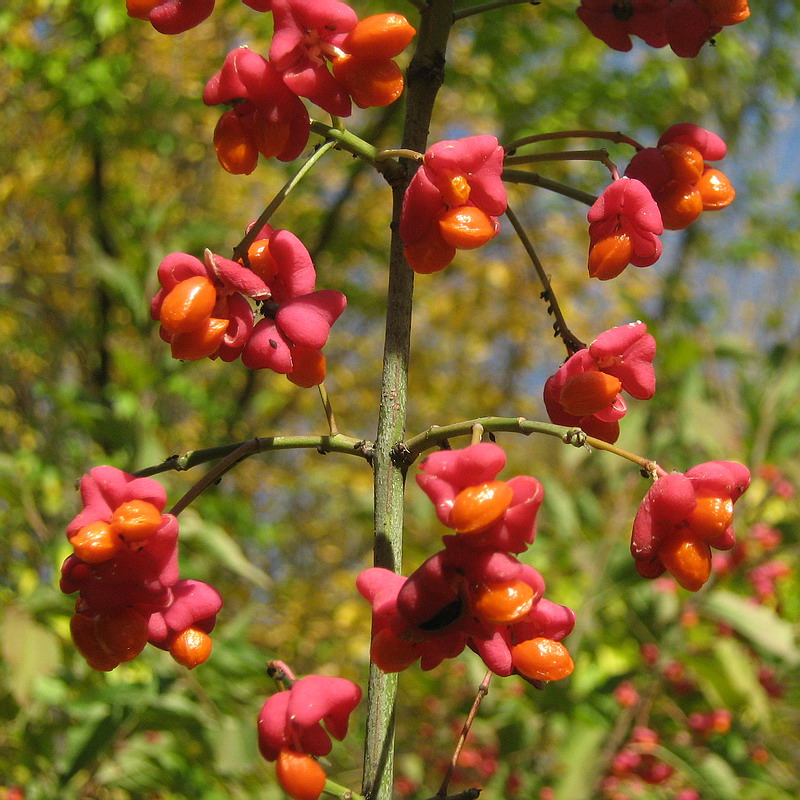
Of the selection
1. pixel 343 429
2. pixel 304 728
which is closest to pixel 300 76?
pixel 304 728

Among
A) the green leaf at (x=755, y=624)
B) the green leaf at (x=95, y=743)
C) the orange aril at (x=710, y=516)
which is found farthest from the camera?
the green leaf at (x=755, y=624)

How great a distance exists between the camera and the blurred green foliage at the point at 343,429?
2.39 m

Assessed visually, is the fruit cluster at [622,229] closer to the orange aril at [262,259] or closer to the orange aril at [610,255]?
the orange aril at [610,255]

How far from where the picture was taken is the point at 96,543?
2.72ft

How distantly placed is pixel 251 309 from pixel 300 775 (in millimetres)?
448

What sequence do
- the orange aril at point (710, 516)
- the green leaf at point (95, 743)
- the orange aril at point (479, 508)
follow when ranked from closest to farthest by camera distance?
the orange aril at point (479, 508)
the orange aril at point (710, 516)
the green leaf at point (95, 743)

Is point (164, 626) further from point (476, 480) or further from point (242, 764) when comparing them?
point (242, 764)

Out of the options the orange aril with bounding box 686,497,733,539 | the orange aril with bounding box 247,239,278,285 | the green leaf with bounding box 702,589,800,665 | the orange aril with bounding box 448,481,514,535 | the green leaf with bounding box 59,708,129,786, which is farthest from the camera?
the green leaf with bounding box 702,589,800,665

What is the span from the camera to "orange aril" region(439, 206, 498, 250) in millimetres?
841

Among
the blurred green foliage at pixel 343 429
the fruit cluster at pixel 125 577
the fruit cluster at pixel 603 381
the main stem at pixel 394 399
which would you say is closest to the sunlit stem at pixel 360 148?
the main stem at pixel 394 399

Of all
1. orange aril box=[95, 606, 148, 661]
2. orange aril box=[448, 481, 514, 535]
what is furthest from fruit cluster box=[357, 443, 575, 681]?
Result: orange aril box=[95, 606, 148, 661]

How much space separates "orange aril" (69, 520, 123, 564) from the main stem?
241 mm

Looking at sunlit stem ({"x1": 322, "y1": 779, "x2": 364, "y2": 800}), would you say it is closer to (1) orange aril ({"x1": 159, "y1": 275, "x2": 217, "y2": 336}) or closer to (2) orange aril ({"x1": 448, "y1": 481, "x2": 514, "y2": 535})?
(2) orange aril ({"x1": 448, "y1": 481, "x2": 514, "y2": 535})

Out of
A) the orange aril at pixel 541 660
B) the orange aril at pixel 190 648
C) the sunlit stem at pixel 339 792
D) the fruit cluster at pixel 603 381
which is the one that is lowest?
the sunlit stem at pixel 339 792
